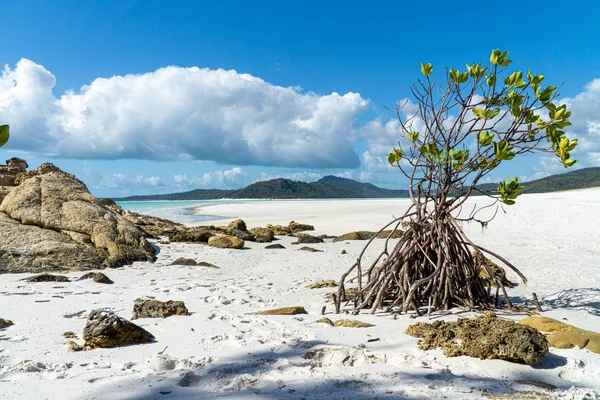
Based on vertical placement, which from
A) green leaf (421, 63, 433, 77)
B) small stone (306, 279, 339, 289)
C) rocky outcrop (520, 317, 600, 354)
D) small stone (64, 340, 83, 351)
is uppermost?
green leaf (421, 63, 433, 77)

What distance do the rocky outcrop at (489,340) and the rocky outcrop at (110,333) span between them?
2.54 metres

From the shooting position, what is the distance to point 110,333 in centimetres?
363

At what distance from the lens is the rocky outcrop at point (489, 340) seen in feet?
10.6

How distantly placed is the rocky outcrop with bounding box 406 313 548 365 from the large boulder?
6880 millimetres

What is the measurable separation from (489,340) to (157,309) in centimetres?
347

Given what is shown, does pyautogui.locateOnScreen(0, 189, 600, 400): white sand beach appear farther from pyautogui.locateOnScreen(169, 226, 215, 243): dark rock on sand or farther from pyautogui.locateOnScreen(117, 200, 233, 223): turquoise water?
pyautogui.locateOnScreen(117, 200, 233, 223): turquoise water

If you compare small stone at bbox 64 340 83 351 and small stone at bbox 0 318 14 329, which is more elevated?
small stone at bbox 0 318 14 329

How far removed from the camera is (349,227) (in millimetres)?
19438

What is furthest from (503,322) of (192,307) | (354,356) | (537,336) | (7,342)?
(7,342)

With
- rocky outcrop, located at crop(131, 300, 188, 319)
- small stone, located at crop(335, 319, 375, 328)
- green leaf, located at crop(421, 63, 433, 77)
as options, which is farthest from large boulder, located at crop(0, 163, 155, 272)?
green leaf, located at crop(421, 63, 433, 77)

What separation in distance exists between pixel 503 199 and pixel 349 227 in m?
14.6

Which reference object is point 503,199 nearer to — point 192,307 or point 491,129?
point 491,129

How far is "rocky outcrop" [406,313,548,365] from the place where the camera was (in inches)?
128

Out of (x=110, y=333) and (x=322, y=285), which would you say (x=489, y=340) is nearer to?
(x=110, y=333)
